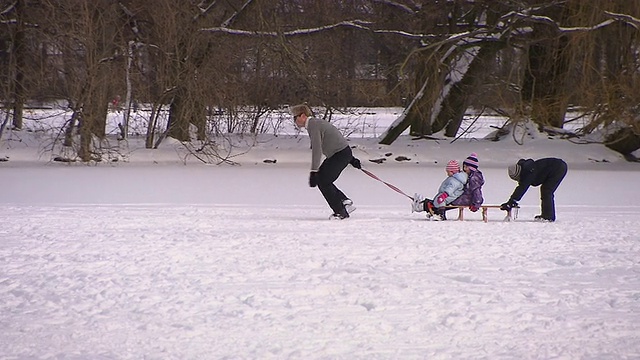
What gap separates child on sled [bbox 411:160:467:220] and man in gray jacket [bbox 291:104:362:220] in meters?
1.07

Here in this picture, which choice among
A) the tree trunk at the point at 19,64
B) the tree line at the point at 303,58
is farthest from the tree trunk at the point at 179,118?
the tree trunk at the point at 19,64

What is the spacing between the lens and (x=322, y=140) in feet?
41.0

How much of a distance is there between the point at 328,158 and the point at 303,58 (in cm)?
1450

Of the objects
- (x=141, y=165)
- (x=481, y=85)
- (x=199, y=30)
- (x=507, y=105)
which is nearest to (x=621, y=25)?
(x=507, y=105)

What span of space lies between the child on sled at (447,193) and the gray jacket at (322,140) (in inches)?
54.1

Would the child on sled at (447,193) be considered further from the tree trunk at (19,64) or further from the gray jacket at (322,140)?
the tree trunk at (19,64)

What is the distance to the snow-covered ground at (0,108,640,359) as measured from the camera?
5.90 m

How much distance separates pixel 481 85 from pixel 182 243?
20516mm

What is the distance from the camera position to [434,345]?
19.2 feet

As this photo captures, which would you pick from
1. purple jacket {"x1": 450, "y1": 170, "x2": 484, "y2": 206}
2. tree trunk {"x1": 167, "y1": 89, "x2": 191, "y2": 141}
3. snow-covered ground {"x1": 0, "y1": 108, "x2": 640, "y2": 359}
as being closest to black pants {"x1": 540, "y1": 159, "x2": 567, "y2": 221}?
snow-covered ground {"x1": 0, "y1": 108, "x2": 640, "y2": 359}

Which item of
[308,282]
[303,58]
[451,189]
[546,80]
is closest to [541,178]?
[451,189]

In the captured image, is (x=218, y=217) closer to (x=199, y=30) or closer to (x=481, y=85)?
(x=199, y=30)

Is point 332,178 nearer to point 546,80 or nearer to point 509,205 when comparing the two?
point 509,205

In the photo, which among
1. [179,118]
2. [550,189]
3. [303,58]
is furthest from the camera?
[303,58]
